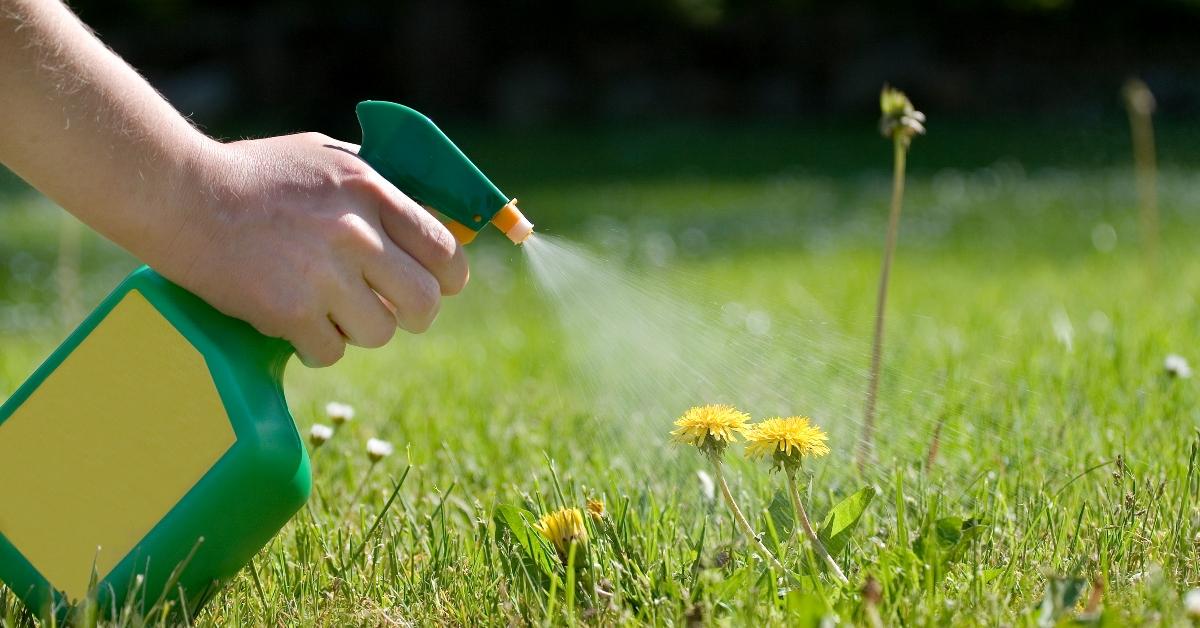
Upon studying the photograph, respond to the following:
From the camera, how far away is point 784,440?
4.10ft

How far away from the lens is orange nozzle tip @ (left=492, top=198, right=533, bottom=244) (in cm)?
140

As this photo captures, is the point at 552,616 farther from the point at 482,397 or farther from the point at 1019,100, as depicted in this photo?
the point at 1019,100

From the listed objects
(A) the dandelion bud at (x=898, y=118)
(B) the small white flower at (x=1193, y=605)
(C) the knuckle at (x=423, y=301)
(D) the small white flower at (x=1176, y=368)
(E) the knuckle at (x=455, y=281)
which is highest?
(A) the dandelion bud at (x=898, y=118)

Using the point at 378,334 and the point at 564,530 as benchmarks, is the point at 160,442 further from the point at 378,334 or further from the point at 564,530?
the point at 564,530

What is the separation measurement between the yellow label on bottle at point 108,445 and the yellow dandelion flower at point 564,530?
0.35 m

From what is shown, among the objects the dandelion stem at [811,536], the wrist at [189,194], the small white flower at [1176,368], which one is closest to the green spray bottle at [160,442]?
the wrist at [189,194]

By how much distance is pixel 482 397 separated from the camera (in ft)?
8.54

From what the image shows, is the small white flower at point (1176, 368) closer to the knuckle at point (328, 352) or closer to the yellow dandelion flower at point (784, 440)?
the yellow dandelion flower at point (784, 440)

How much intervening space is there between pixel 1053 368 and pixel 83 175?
1.80 meters

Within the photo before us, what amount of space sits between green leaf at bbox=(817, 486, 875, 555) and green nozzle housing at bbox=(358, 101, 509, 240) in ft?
1.65

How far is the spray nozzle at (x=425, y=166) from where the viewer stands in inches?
54.4

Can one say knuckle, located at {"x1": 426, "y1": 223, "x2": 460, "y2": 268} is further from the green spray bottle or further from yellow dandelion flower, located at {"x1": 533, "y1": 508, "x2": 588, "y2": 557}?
yellow dandelion flower, located at {"x1": 533, "y1": 508, "x2": 588, "y2": 557}

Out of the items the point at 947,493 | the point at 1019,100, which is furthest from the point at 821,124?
the point at 947,493

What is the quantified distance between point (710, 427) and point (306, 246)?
0.46m
